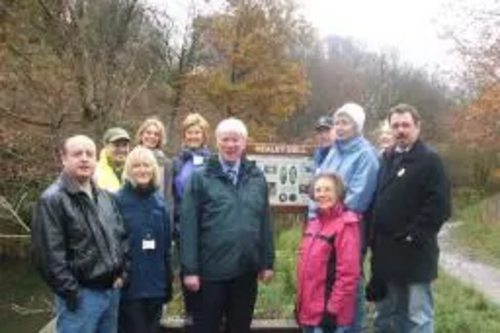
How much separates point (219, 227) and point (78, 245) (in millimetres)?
1003

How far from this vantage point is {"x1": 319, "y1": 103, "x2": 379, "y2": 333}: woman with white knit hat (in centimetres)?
639

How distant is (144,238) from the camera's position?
6.05 metres

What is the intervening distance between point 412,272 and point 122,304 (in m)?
2.08

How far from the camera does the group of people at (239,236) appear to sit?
218 inches

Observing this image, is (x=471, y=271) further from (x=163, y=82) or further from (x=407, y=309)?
(x=163, y=82)


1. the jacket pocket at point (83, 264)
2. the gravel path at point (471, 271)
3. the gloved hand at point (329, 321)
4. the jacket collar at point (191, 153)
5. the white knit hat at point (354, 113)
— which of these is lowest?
the gravel path at point (471, 271)

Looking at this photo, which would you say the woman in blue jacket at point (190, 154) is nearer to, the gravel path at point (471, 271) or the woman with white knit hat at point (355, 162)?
the woman with white knit hat at point (355, 162)

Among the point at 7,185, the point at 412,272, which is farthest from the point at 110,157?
the point at 7,185

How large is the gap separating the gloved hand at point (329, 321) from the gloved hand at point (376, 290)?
72 centimetres

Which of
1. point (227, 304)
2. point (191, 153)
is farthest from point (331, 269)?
point (191, 153)

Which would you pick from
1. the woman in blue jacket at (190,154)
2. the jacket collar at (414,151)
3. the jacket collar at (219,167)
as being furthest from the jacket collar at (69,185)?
the jacket collar at (414,151)

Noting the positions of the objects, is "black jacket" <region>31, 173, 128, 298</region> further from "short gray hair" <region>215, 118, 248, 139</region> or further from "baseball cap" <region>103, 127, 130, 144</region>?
"baseball cap" <region>103, 127, 130, 144</region>

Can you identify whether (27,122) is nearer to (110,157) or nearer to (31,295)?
(31,295)

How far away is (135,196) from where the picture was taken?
19.9 ft
